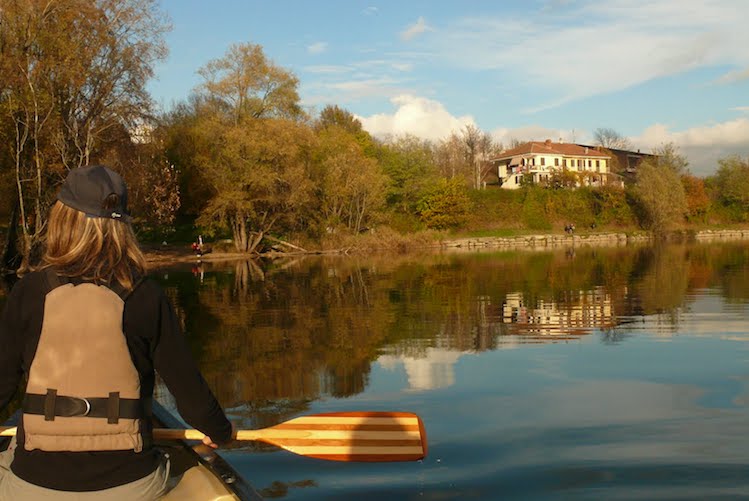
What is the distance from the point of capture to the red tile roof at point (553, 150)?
280ft

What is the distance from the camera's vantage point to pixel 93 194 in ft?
8.06

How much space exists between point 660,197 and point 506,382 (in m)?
53.3

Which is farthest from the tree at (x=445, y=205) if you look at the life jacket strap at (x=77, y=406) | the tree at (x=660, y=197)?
the life jacket strap at (x=77, y=406)

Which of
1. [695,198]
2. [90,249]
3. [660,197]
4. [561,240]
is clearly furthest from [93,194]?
[695,198]

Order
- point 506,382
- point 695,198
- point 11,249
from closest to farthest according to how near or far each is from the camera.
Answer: point 506,382, point 11,249, point 695,198

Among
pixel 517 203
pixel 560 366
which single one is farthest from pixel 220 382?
pixel 517 203

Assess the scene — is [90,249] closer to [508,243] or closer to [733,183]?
[508,243]

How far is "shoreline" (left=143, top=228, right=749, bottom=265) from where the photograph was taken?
39.0 metres

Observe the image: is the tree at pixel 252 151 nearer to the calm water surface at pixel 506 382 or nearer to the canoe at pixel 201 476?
the calm water surface at pixel 506 382

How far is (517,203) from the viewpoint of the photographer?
61.8 m

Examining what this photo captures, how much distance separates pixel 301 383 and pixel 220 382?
0.97 m

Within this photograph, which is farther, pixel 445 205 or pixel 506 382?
pixel 445 205

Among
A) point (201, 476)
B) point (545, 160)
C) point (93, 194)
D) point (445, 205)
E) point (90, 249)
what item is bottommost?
point (201, 476)

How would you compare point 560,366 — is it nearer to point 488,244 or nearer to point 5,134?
point 5,134
